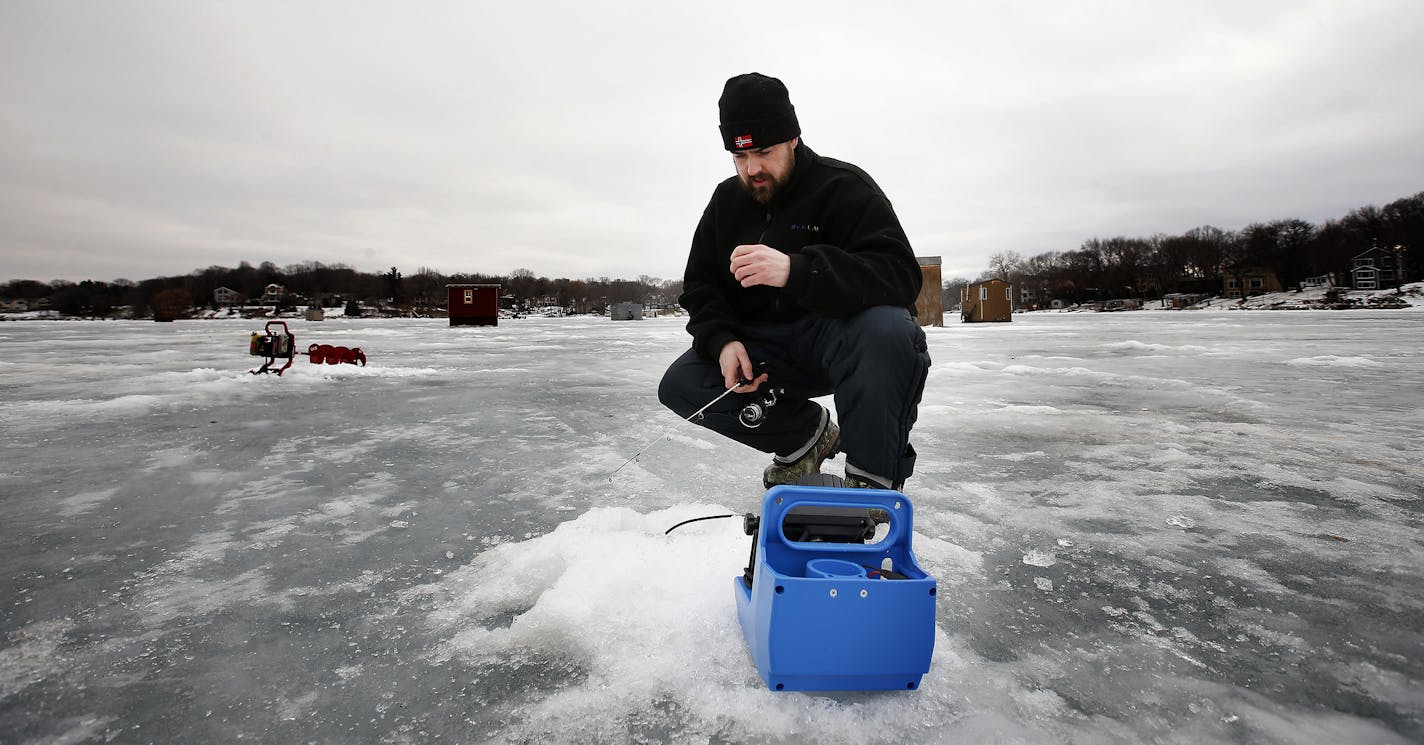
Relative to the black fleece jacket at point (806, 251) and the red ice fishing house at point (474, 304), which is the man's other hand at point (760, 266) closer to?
the black fleece jacket at point (806, 251)

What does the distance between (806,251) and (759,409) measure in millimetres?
575

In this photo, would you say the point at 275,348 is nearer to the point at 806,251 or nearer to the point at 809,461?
the point at 809,461

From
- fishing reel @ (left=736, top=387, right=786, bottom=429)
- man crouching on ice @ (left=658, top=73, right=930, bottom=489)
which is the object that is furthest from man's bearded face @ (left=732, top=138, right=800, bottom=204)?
fishing reel @ (left=736, top=387, right=786, bottom=429)

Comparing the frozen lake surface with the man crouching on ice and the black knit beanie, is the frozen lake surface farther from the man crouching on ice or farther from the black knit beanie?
the black knit beanie

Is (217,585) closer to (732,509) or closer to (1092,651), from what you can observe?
(732,509)

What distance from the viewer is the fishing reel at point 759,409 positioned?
2086mm

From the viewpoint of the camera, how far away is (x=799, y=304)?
1830 millimetres

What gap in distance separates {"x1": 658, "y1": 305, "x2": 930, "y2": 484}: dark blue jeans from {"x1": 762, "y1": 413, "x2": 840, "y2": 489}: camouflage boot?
0.13ft

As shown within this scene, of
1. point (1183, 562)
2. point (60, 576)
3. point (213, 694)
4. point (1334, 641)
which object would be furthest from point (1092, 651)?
point (60, 576)

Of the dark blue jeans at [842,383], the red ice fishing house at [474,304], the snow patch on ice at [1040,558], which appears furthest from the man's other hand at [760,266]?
the red ice fishing house at [474,304]

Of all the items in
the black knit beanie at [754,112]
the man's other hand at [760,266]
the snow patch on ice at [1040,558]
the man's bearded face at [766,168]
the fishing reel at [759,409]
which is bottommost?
the snow patch on ice at [1040,558]

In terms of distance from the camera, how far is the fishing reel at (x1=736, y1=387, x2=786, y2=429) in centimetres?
209

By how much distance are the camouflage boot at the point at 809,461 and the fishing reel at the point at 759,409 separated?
0.65ft

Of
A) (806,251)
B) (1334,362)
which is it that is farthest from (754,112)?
(1334,362)
